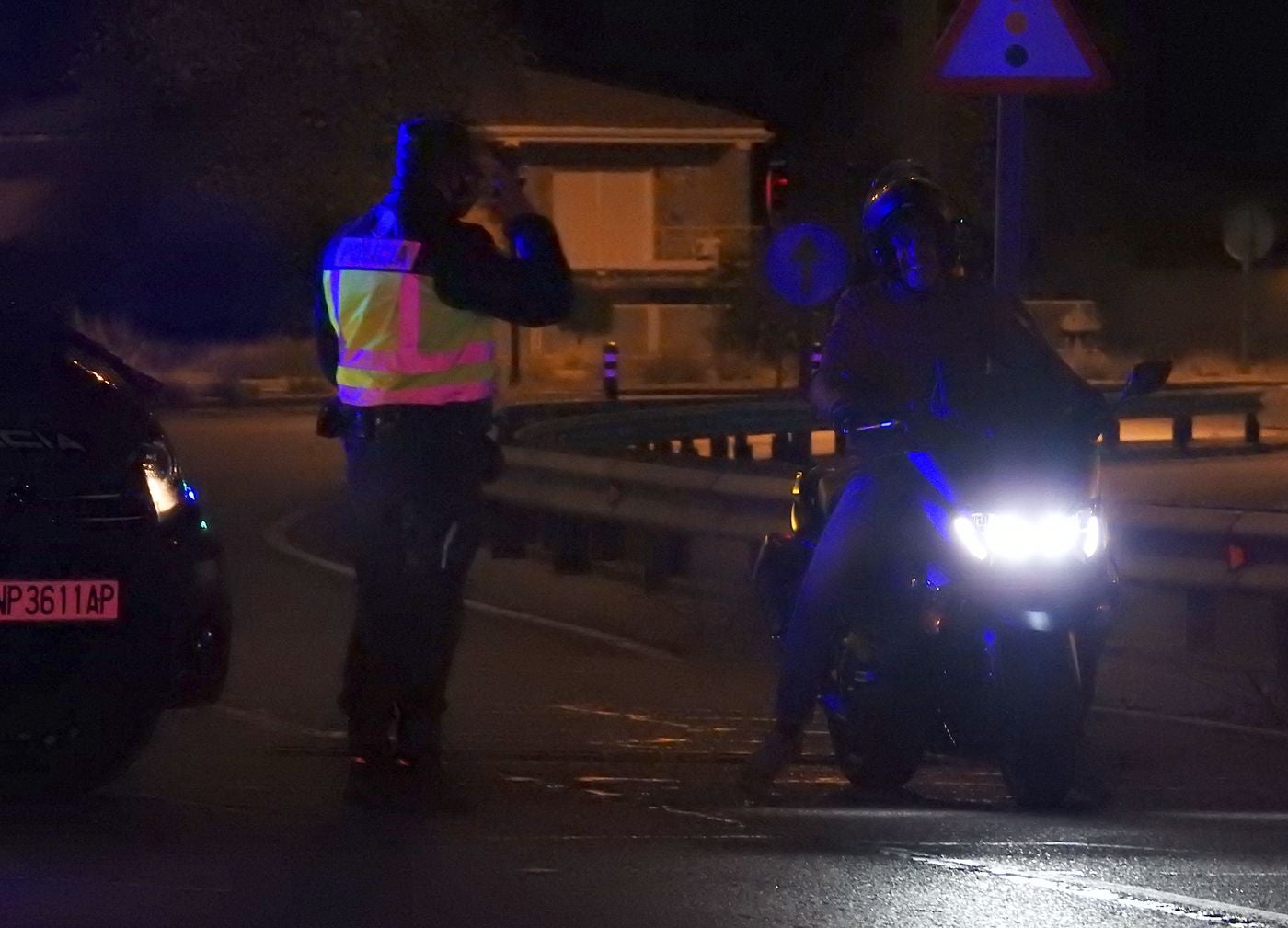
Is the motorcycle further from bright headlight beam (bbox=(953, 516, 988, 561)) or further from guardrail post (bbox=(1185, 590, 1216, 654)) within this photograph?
guardrail post (bbox=(1185, 590, 1216, 654))

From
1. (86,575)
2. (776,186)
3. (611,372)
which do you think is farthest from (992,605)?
(611,372)

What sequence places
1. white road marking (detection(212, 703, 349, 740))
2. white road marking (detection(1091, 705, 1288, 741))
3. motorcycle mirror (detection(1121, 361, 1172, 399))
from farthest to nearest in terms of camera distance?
1. white road marking (detection(1091, 705, 1288, 741))
2. white road marking (detection(212, 703, 349, 740))
3. motorcycle mirror (detection(1121, 361, 1172, 399))

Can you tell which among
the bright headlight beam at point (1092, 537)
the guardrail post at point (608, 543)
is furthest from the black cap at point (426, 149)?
the guardrail post at point (608, 543)

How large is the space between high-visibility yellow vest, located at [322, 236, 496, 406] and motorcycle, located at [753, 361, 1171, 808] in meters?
1.06

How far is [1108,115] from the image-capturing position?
5509 cm

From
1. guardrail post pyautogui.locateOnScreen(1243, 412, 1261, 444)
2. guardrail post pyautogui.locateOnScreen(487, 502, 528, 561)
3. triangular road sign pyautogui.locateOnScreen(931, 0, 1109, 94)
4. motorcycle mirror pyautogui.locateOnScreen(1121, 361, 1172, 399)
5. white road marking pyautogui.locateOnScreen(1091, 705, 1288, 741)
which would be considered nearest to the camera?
motorcycle mirror pyautogui.locateOnScreen(1121, 361, 1172, 399)

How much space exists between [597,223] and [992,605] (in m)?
40.0

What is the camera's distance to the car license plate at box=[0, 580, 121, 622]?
21.5 feet

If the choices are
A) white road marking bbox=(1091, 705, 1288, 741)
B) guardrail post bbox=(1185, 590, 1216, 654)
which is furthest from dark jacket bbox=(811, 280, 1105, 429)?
guardrail post bbox=(1185, 590, 1216, 654)

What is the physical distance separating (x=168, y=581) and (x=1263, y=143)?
50.8 m

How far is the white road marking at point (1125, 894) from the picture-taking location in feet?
19.3

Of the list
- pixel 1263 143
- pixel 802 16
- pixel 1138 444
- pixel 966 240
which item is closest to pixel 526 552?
pixel 966 240

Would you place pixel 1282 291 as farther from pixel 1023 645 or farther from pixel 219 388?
pixel 1023 645

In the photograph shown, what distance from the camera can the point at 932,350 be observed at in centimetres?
716
